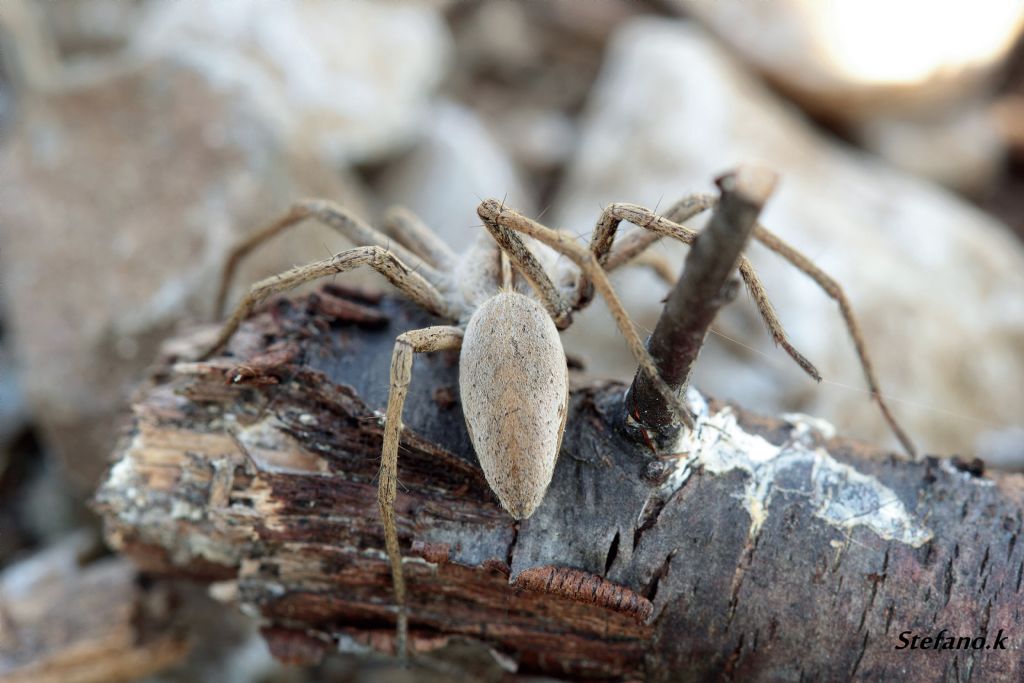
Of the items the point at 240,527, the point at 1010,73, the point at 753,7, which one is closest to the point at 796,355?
the point at 240,527

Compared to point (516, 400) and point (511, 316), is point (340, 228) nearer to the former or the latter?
point (511, 316)

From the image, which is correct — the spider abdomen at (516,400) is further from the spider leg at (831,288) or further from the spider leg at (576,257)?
the spider leg at (831,288)

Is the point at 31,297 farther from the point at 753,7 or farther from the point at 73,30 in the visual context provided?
the point at 753,7

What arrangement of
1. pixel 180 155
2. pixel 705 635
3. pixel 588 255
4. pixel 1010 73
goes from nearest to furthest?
pixel 705 635 < pixel 588 255 < pixel 180 155 < pixel 1010 73

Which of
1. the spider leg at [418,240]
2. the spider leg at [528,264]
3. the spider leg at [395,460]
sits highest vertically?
the spider leg at [418,240]

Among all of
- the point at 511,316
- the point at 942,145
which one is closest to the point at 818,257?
the point at 942,145

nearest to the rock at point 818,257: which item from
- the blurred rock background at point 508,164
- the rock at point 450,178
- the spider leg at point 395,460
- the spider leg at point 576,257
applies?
the blurred rock background at point 508,164
